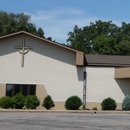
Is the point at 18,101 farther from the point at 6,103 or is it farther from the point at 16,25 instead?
the point at 16,25

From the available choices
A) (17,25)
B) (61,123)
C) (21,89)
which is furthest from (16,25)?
(61,123)

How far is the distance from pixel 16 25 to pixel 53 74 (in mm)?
29337

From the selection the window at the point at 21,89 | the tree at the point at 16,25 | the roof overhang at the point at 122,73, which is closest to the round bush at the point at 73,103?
the window at the point at 21,89

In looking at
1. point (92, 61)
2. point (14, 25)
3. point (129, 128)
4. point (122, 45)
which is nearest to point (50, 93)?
point (92, 61)

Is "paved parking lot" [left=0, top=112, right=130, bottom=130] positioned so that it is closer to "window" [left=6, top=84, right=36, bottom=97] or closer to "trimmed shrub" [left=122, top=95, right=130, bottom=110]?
"trimmed shrub" [left=122, top=95, right=130, bottom=110]

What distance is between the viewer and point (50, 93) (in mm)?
30562

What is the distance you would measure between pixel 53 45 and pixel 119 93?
279 inches

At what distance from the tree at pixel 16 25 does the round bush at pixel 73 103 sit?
30.6 meters

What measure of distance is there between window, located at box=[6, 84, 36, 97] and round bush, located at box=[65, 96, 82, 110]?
342 centimetres

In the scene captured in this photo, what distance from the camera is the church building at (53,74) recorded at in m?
30.6

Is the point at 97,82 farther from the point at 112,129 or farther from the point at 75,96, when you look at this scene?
the point at 112,129

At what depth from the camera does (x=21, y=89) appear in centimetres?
3064

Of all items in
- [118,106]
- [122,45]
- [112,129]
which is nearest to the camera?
[112,129]

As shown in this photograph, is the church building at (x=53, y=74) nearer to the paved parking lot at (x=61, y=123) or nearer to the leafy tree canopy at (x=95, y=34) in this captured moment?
the paved parking lot at (x=61, y=123)
